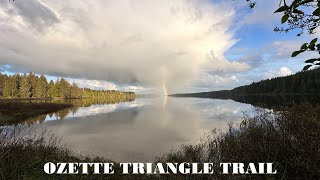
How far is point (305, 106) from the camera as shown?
13672 millimetres

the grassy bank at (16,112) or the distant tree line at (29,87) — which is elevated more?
the distant tree line at (29,87)

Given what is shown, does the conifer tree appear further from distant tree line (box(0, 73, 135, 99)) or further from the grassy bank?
the grassy bank

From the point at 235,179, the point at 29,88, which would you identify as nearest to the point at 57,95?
the point at 29,88

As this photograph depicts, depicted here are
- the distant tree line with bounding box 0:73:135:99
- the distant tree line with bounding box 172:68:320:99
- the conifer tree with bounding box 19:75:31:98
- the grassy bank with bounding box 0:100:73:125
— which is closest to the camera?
the grassy bank with bounding box 0:100:73:125

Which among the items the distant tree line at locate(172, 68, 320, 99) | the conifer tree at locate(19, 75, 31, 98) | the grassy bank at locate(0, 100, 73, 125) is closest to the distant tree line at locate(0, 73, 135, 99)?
the conifer tree at locate(19, 75, 31, 98)

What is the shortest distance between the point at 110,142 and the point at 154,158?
9.23 meters

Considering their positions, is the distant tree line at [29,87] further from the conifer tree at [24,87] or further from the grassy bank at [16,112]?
the grassy bank at [16,112]

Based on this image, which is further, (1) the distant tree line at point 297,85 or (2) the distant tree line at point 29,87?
(1) the distant tree line at point 297,85

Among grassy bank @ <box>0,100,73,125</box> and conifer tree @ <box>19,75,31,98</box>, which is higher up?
conifer tree @ <box>19,75,31,98</box>

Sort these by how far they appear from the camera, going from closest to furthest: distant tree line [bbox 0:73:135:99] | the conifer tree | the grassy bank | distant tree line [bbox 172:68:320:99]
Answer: the grassy bank → distant tree line [bbox 0:73:135:99] → distant tree line [bbox 172:68:320:99] → the conifer tree

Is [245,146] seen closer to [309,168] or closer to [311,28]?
[309,168]

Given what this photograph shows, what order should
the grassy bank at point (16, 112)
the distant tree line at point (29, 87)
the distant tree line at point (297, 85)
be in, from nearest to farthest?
the grassy bank at point (16, 112) < the distant tree line at point (29, 87) < the distant tree line at point (297, 85)

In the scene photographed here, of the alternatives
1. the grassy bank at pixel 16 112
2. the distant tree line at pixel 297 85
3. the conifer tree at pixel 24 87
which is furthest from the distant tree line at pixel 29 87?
the distant tree line at pixel 297 85

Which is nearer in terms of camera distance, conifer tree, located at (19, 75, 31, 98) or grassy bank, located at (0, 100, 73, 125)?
grassy bank, located at (0, 100, 73, 125)
